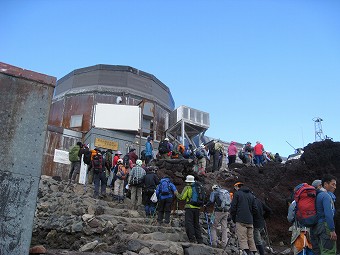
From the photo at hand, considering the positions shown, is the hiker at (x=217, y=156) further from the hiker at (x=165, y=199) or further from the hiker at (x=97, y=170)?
the hiker at (x=165, y=199)

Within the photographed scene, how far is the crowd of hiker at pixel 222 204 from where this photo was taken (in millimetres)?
6242

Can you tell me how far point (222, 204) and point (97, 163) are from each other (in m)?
5.07

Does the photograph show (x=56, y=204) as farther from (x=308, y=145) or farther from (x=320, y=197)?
(x=308, y=145)

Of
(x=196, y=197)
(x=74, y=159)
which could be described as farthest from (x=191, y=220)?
(x=74, y=159)

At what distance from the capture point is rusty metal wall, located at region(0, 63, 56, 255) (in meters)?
4.76

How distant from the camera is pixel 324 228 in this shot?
602 centimetres

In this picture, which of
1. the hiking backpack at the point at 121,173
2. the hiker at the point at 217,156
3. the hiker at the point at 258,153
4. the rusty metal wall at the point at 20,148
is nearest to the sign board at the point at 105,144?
the hiker at the point at 217,156

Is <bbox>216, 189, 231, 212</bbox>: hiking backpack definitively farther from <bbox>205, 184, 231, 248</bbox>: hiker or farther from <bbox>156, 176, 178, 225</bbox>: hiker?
<bbox>156, 176, 178, 225</bbox>: hiker

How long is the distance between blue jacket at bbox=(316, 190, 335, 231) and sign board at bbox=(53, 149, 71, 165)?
58.2 feet

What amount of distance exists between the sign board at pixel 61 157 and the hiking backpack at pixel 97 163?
871cm

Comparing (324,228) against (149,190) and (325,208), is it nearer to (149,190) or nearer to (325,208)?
(325,208)

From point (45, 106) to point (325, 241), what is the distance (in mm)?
4967

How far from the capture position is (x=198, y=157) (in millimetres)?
18234

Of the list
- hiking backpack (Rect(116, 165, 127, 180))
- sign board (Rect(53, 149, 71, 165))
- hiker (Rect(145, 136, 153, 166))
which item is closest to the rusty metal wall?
hiking backpack (Rect(116, 165, 127, 180))
